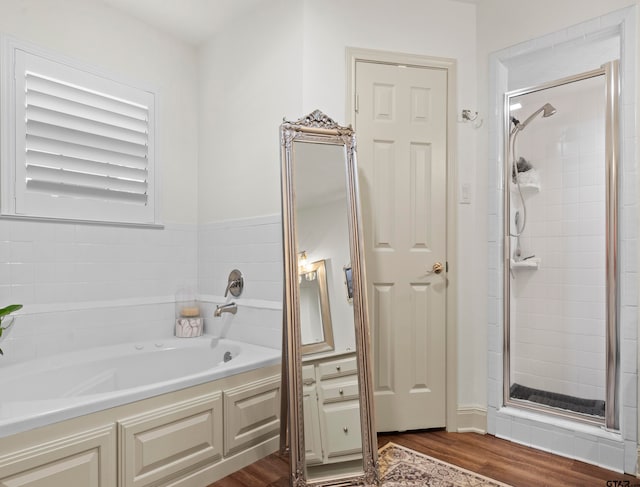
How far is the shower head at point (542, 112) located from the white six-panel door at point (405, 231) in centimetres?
62

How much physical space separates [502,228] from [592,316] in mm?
1087

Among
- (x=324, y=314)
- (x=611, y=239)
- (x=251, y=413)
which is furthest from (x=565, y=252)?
(x=251, y=413)

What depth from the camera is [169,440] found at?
1.80 m

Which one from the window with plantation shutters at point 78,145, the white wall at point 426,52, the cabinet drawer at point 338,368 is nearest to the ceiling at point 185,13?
the window with plantation shutters at point 78,145

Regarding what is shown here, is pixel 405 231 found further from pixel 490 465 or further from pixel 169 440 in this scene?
pixel 169 440

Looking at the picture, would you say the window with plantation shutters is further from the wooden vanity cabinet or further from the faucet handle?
the wooden vanity cabinet

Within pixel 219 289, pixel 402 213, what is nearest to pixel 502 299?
pixel 402 213

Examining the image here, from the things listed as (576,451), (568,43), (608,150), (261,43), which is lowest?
(576,451)

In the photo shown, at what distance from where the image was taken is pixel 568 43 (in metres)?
2.29

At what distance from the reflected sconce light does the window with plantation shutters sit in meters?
1.37

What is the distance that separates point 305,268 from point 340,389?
615mm

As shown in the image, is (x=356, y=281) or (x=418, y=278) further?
(x=418, y=278)

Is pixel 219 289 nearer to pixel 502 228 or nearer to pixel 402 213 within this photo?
pixel 402 213

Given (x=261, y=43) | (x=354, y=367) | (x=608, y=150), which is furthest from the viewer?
(x=261, y=43)
